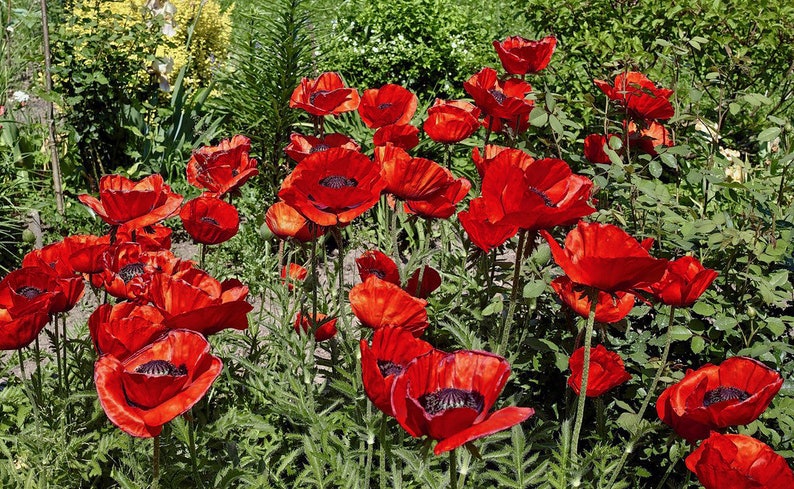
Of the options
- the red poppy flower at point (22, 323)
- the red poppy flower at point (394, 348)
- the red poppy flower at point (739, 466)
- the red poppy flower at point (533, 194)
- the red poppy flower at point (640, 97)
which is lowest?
the red poppy flower at point (22, 323)

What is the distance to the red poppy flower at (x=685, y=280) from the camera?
179cm

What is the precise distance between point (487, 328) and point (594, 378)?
2.10ft

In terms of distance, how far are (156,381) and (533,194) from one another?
2.37ft

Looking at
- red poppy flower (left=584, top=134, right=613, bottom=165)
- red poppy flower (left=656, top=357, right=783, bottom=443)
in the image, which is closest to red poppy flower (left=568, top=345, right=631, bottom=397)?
red poppy flower (left=656, top=357, right=783, bottom=443)

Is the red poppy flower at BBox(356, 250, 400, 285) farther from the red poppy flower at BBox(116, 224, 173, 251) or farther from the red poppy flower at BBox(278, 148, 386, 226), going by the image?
the red poppy flower at BBox(116, 224, 173, 251)

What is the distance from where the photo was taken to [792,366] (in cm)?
228

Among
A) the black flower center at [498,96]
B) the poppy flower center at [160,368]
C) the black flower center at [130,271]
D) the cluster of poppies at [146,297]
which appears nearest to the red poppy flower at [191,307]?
the cluster of poppies at [146,297]

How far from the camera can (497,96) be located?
2400 mm

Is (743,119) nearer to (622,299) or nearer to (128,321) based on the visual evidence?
(622,299)

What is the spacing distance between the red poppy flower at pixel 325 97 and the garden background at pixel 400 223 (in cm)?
44

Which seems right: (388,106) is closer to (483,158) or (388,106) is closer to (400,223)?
(483,158)

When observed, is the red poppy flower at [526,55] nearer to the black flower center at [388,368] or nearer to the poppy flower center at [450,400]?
the black flower center at [388,368]

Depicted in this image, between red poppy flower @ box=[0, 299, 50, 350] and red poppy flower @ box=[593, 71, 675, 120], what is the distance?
1.59 m

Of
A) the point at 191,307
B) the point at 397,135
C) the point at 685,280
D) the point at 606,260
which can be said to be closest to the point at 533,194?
the point at 606,260
